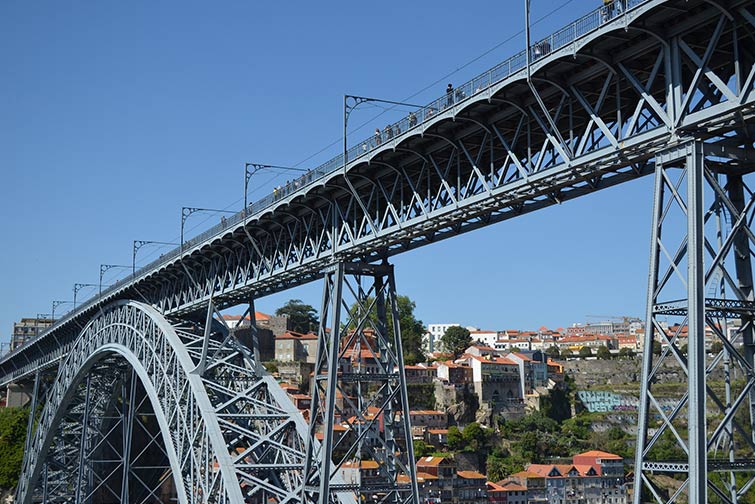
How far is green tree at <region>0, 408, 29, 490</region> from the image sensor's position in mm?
84438

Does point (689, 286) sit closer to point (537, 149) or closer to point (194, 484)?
point (537, 149)

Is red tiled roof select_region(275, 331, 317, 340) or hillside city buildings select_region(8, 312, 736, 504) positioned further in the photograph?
red tiled roof select_region(275, 331, 317, 340)

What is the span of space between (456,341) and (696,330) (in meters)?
146

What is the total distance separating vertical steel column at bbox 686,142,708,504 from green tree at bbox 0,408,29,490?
260 feet

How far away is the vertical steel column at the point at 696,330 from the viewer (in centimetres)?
1541

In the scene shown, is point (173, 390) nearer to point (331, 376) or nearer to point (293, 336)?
point (331, 376)

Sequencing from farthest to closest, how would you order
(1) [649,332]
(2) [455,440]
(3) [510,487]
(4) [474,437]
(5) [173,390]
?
(4) [474,437] → (2) [455,440] → (3) [510,487] → (5) [173,390] → (1) [649,332]

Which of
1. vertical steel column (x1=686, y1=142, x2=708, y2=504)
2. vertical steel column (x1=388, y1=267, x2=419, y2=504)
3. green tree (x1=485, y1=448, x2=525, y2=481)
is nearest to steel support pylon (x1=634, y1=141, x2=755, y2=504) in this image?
vertical steel column (x1=686, y1=142, x2=708, y2=504)

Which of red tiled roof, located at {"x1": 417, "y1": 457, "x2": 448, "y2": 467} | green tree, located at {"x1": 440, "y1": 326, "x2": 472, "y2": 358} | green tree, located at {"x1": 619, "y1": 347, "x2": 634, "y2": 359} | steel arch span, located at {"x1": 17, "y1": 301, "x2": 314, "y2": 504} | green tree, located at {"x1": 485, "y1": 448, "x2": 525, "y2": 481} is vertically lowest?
green tree, located at {"x1": 485, "y1": 448, "x2": 525, "y2": 481}

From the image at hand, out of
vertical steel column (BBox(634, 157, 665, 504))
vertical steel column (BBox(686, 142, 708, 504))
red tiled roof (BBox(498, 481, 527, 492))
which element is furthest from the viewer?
red tiled roof (BBox(498, 481, 527, 492))

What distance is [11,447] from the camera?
282 feet

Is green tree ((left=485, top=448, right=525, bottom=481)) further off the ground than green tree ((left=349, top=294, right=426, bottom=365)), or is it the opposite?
green tree ((left=349, top=294, right=426, bottom=365))

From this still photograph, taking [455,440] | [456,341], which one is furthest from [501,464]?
[456,341]

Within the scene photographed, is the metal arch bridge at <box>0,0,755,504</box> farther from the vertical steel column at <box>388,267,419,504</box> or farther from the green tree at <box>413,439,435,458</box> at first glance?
the green tree at <box>413,439,435,458</box>
